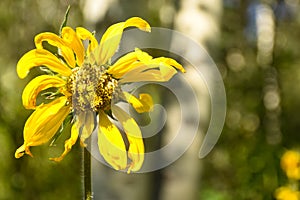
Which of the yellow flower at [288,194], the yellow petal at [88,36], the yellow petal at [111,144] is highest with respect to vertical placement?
the yellow petal at [88,36]

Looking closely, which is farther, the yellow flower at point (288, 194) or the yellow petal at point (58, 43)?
the yellow flower at point (288, 194)

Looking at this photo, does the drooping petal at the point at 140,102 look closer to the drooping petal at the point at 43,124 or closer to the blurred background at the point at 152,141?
the drooping petal at the point at 43,124

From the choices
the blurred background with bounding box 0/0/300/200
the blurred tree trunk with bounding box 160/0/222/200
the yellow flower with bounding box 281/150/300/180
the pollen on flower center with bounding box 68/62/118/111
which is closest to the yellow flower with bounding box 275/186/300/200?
the yellow flower with bounding box 281/150/300/180

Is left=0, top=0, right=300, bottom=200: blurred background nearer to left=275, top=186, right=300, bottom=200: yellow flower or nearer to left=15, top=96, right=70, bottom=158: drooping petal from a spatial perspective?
left=275, top=186, right=300, bottom=200: yellow flower

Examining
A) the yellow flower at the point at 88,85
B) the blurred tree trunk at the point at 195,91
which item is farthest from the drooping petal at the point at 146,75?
the blurred tree trunk at the point at 195,91

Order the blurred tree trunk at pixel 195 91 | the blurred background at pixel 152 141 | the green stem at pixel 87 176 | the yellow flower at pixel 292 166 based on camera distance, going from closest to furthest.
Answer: the green stem at pixel 87 176, the blurred background at pixel 152 141, the blurred tree trunk at pixel 195 91, the yellow flower at pixel 292 166

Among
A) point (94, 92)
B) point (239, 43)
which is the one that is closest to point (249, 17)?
point (239, 43)
